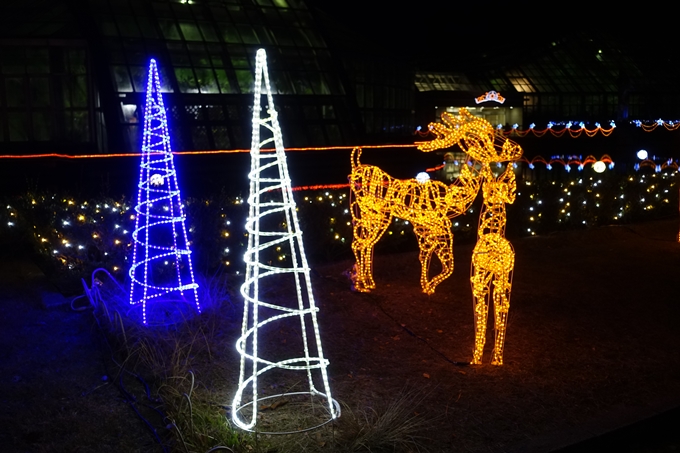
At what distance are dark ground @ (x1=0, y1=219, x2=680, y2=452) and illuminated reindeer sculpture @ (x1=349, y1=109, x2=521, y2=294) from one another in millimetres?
464

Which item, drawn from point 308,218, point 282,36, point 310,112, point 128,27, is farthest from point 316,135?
point 308,218

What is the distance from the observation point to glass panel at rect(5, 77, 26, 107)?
16781mm

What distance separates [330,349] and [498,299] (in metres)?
1.68

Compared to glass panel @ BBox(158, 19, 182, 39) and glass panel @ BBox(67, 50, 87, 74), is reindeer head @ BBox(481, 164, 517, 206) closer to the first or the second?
glass panel @ BBox(67, 50, 87, 74)

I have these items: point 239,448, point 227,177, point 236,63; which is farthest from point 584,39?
point 239,448

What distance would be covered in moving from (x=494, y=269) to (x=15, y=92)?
49.1ft

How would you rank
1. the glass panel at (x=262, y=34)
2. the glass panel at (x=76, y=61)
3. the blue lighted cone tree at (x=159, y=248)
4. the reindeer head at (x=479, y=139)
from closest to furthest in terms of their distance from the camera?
the reindeer head at (x=479, y=139) → the blue lighted cone tree at (x=159, y=248) → the glass panel at (x=76, y=61) → the glass panel at (x=262, y=34)

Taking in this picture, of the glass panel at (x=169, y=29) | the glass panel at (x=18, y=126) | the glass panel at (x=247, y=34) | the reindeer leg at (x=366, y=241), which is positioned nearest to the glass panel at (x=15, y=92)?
the glass panel at (x=18, y=126)

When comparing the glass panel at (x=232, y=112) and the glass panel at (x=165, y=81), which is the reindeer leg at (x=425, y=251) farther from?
the glass panel at (x=165, y=81)

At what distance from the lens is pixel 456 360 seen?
6.22 metres

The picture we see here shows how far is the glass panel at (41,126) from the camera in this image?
17094 millimetres

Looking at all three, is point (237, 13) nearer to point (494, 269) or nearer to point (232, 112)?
point (232, 112)

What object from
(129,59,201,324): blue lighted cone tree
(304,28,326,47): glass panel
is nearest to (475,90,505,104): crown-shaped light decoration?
(304,28,326,47): glass panel

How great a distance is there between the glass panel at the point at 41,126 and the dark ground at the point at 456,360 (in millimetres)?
8240
